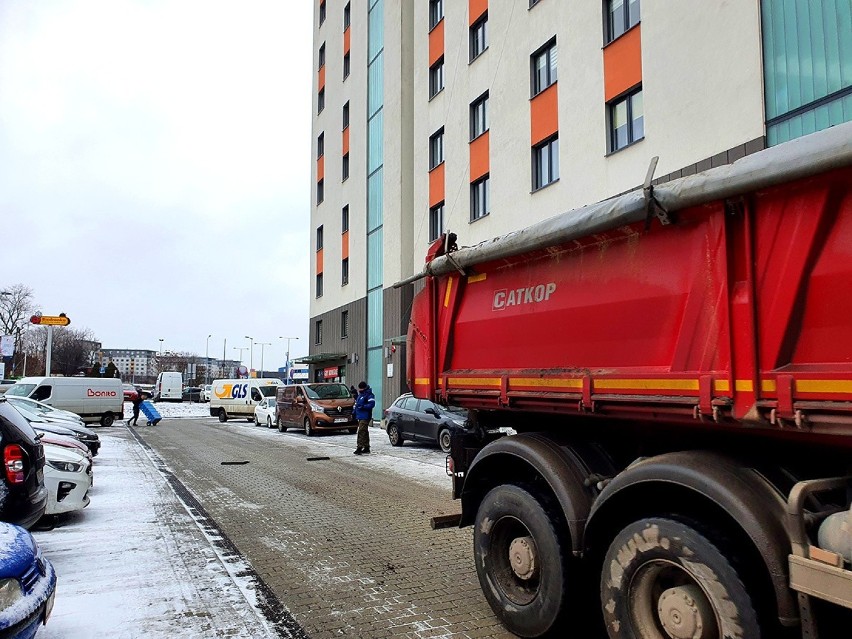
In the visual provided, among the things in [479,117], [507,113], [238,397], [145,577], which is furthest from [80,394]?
[145,577]

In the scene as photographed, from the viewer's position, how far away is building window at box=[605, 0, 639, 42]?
1457cm

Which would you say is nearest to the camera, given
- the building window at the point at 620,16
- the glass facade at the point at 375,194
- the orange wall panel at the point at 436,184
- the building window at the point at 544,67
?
the building window at the point at 620,16

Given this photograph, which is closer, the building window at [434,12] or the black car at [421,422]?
the black car at [421,422]

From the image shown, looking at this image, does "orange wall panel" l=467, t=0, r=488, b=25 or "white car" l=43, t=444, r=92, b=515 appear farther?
"orange wall panel" l=467, t=0, r=488, b=25

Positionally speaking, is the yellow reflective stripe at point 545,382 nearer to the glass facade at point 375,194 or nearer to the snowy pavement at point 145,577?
the snowy pavement at point 145,577

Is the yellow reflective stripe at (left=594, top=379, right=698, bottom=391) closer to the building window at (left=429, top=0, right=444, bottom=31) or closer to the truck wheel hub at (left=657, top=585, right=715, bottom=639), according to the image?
the truck wheel hub at (left=657, top=585, right=715, bottom=639)

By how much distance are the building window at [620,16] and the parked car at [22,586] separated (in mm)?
15056

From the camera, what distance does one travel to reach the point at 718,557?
2725 mm

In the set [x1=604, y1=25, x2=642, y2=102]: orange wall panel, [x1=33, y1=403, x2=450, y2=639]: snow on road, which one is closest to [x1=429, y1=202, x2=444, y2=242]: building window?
[x1=604, y1=25, x2=642, y2=102]: orange wall panel

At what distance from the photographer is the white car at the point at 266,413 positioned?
1047 inches

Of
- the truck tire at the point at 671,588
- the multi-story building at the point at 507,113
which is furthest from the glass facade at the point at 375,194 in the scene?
the truck tire at the point at 671,588

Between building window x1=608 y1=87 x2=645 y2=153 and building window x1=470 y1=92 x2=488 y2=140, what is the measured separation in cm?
628

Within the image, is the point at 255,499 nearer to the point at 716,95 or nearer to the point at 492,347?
the point at 492,347

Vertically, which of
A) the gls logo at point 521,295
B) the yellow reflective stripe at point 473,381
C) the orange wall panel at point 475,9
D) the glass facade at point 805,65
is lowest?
the yellow reflective stripe at point 473,381
